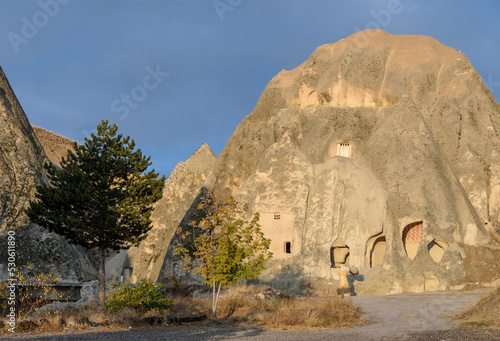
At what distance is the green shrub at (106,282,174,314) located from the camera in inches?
764

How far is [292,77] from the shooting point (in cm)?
5347

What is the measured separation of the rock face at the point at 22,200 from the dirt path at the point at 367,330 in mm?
16515

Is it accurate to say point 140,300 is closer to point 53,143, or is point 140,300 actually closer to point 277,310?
point 277,310

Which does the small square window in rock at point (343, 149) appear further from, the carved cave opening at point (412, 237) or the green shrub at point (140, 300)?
the green shrub at point (140, 300)

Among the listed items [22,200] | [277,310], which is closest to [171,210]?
[22,200]

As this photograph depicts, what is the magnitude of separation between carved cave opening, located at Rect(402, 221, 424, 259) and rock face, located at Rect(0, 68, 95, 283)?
72.6ft

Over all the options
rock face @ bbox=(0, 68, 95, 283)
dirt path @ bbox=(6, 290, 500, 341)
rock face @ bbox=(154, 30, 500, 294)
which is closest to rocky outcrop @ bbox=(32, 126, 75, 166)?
rock face @ bbox=(154, 30, 500, 294)

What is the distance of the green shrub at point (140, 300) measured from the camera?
1941cm

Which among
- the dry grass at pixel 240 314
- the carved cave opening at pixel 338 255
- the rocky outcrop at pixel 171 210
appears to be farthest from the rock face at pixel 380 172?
the dry grass at pixel 240 314

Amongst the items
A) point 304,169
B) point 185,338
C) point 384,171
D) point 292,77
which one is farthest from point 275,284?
point 292,77

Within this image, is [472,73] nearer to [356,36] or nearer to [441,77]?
[441,77]

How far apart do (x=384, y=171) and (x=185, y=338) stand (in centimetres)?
2644

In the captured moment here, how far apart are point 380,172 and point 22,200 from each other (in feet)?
82.0

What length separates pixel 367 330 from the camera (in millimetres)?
17453
